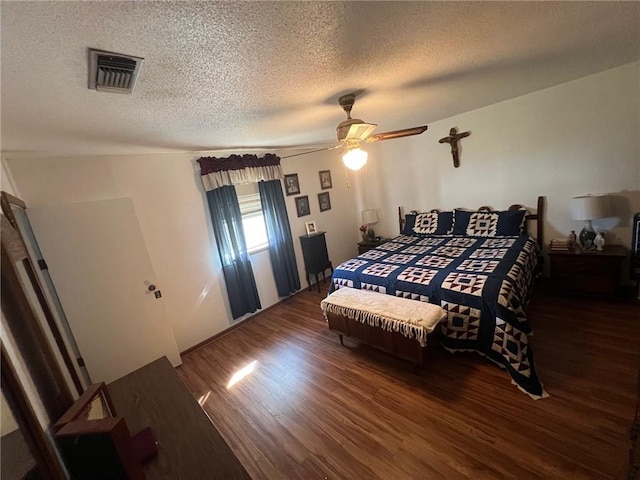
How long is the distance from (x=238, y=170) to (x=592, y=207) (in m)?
3.93

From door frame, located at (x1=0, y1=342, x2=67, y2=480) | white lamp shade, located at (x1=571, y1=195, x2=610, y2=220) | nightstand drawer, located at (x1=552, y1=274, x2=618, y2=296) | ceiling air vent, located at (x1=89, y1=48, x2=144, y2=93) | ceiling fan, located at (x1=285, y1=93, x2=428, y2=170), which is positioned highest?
ceiling air vent, located at (x1=89, y1=48, x2=144, y2=93)

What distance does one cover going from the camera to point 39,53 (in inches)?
33.3

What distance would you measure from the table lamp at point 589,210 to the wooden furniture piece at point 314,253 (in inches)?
123

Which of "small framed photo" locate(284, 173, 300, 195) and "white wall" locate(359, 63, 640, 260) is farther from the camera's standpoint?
"small framed photo" locate(284, 173, 300, 195)

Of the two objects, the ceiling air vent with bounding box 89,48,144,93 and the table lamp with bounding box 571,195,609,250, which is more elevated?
the ceiling air vent with bounding box 89,48,144,93

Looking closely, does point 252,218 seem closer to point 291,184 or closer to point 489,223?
point 291,184

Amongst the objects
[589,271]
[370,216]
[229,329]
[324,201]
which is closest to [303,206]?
[324,201]

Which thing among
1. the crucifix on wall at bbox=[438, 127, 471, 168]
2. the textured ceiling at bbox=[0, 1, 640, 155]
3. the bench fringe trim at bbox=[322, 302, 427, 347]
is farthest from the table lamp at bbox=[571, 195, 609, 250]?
the bench fringe trim at bbox=[322, 302, 427, 347]

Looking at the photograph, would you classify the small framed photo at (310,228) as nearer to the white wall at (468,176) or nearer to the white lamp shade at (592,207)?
the white wall at (468,176)

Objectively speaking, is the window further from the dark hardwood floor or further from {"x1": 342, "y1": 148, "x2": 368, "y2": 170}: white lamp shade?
→ {"x1": 342, "y1": 148, "x2": 368, "y2": 170}: white lamp shade

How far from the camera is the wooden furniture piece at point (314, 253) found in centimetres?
428

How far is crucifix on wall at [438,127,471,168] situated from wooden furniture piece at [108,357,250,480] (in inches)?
161

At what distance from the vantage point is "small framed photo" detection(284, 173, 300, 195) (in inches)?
163

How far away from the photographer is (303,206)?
4.38 m
